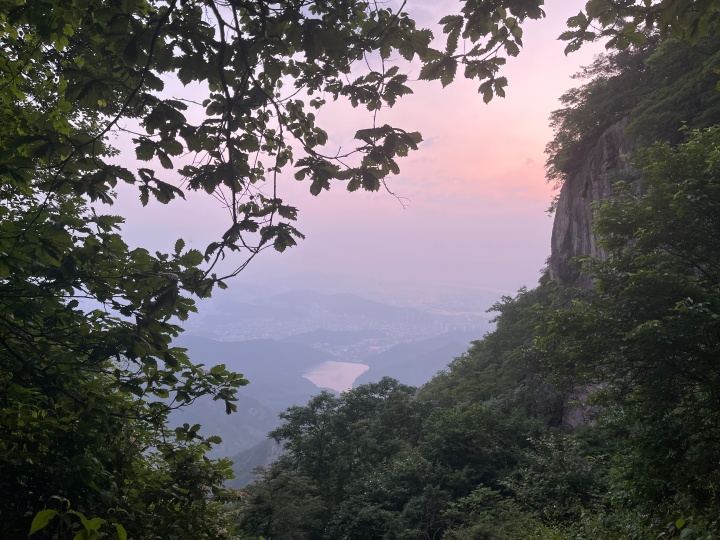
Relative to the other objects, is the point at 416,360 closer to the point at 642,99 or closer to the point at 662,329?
the point at 642,99

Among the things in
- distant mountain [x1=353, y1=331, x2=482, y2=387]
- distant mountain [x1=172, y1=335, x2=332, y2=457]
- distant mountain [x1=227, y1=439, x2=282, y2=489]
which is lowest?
distant mountain [x1=227, y1=439, x2=282, y2=489]

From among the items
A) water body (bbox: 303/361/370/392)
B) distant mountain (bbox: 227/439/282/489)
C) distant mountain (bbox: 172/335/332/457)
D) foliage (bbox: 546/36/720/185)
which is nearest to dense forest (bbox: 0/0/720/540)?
foliage (bbox: 546/36/720/185)

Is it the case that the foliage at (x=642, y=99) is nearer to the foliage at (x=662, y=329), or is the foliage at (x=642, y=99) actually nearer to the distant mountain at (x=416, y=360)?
the foliage at (x=662, y=329)

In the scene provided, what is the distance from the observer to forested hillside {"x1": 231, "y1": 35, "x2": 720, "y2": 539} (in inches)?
216

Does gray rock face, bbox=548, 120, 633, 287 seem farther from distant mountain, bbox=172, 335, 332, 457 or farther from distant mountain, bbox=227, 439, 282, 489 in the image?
distant mountain, bbox=172, 335, 332, 457

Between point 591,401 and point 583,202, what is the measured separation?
1789 cm

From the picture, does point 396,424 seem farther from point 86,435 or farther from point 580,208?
point 86,435

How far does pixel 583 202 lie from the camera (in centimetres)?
2158

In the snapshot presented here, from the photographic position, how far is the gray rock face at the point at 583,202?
58.0ft

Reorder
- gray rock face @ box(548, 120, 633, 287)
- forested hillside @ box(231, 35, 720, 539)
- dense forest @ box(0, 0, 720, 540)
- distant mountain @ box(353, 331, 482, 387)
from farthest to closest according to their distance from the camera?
distant mountain @ box(353, 331, 482, 387) < gray rock face @ box(548, 120, 633, 287) < forested hillside @ box(231, 35, 720, 539) < dense forest @ box(0, 0, 720, 540)

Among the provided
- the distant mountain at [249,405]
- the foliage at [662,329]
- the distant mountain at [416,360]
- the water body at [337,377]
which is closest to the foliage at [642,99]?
the foliage at [662,329]

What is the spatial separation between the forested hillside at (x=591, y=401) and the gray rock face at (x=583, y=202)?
0.21 metres

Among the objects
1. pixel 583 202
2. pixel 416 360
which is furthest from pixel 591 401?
pixel 416 360

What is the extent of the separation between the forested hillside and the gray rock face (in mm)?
206
